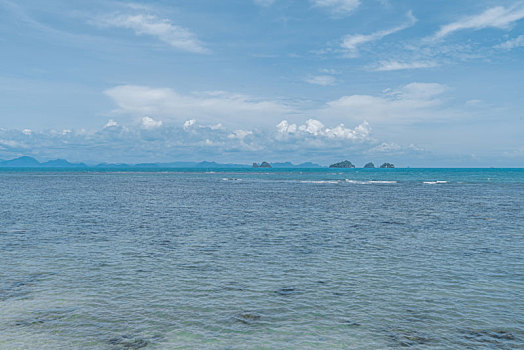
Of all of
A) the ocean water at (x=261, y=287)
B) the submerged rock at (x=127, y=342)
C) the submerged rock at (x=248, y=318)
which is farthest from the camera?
the submerged rock at (x=248, y=318)

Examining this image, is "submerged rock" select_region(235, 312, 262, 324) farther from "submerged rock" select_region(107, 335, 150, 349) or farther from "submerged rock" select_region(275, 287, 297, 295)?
"submerged rock" select_region(107, 335, 150, 349)

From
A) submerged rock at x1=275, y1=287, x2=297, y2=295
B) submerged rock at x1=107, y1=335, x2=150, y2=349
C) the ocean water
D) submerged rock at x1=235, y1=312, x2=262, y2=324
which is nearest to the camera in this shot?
submerged rock at x1=107, y1=335, x2=150, y2=349

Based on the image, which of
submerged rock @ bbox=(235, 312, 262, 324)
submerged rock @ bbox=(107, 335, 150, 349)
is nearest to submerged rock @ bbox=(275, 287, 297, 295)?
submerged rock @ bbox=(235, 312, 262, 324)

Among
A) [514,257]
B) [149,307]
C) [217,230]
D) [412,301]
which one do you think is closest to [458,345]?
[412,301]

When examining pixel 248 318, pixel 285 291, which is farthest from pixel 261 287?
pixel 248 318

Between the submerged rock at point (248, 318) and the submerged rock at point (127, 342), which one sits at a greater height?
the submerged rock at point (248, 318)

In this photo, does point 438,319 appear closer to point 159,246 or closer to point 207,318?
point 207,318

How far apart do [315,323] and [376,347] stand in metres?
2.35

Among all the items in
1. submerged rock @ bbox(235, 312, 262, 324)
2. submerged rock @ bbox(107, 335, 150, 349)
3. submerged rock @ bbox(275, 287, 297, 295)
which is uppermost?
submerged rock @ bbox(275, 287, 297, 295)

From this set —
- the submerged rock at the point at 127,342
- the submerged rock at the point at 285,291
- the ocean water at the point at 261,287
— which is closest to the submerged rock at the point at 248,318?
the ocean water at the point at 261,287

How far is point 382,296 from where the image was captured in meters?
15.9

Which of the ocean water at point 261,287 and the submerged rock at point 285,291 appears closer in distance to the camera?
the ocean water at point 261,287

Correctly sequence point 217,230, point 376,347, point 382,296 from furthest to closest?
point 217,230 < point 382,296 < point 376,347

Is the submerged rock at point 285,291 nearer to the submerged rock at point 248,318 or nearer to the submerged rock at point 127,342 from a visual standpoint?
the submerged rock at point 248,318
